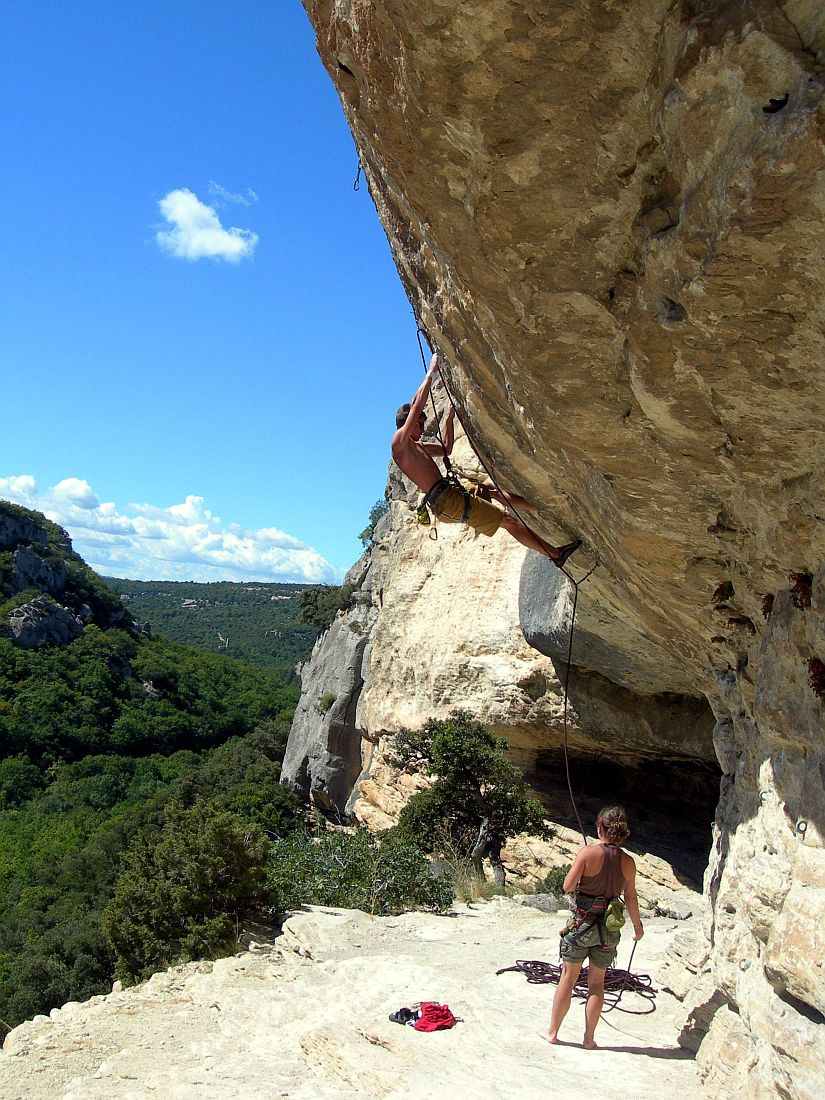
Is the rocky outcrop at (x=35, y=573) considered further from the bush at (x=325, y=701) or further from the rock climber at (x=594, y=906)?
the rock climber at (x=594, y=906)

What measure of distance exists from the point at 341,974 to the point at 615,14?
20.9ft

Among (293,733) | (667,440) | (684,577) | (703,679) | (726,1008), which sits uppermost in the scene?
(667,440)

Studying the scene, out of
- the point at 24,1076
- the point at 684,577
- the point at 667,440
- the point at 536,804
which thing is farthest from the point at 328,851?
the point at 667,440

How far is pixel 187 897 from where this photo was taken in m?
7.70

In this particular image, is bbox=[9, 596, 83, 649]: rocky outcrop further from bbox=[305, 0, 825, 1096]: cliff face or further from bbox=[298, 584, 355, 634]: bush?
bbox=[305, 0, 825, 1096]: cliff face

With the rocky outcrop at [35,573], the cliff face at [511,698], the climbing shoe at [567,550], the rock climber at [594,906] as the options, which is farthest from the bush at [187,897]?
the rocky outcrop at [35,573]

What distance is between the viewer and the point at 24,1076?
468 cm

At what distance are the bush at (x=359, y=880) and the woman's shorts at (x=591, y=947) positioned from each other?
473cm

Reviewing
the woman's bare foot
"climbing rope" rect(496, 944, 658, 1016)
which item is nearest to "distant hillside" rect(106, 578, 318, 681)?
"climbing rope" rect(496, 944, 658, 1016)

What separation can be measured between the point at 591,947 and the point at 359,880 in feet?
18.0

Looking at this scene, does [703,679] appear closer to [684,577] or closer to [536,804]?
[684,577]

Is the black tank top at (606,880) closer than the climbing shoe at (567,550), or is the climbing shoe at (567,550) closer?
the black tank top at (606,880)

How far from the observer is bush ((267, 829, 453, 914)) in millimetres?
8719

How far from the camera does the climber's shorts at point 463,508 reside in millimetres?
5715
